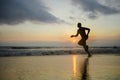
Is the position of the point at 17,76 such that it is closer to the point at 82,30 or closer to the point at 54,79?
Result: the point at 54,79

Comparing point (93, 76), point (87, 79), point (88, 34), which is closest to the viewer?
point (87, 79)

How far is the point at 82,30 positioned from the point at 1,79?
5603 millimetres

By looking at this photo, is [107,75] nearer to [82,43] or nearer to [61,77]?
[61,77]

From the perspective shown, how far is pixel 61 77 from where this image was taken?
7.32 meters

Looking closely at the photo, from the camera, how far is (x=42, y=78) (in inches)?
280

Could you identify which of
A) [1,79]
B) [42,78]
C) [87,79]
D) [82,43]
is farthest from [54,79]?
[82,43]

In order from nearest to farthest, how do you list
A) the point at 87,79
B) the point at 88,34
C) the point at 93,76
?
the point at 87,79
the point at 93,76
the point at 88,34

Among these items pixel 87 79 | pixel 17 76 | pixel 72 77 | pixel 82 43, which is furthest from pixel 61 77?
pixel 82 43

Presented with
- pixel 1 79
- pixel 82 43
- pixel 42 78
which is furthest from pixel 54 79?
pixel 82 43

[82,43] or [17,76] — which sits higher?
[82,43]

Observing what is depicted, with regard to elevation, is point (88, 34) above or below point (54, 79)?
above

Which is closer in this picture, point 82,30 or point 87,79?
point 87,79

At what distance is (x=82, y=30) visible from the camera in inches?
471

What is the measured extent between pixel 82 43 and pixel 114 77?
4905 millimetres
